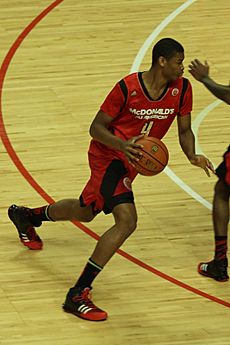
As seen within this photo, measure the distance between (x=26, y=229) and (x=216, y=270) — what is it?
1.75 metres

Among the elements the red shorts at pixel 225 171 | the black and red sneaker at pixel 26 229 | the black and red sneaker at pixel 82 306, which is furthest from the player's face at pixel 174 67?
the black and red sneaker at pixel 26 229

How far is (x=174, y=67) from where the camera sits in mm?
10000

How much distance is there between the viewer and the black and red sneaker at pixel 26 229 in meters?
11.2

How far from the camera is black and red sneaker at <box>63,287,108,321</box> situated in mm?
10109

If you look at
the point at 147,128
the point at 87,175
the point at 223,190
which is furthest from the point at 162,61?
the point at 87,175

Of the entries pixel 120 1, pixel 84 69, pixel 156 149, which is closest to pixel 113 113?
pixel 156 149

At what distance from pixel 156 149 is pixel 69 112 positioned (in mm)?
4022

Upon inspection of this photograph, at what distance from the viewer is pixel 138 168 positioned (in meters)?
9.88

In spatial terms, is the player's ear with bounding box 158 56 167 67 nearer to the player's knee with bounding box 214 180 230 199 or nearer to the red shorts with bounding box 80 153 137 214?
the red shorts with bounding box 80 153 137 214

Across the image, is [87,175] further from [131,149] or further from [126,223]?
[131,149]

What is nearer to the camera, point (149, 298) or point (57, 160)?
point (149, 298)

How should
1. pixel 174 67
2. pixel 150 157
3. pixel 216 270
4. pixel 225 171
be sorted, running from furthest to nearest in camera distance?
1. pixel 216 270
2. pixel 225 171
3. pixel 174 67
4. pixel 150 157

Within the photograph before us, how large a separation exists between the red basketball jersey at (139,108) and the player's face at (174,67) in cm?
19

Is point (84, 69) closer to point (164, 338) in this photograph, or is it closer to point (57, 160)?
point (57, 160)
